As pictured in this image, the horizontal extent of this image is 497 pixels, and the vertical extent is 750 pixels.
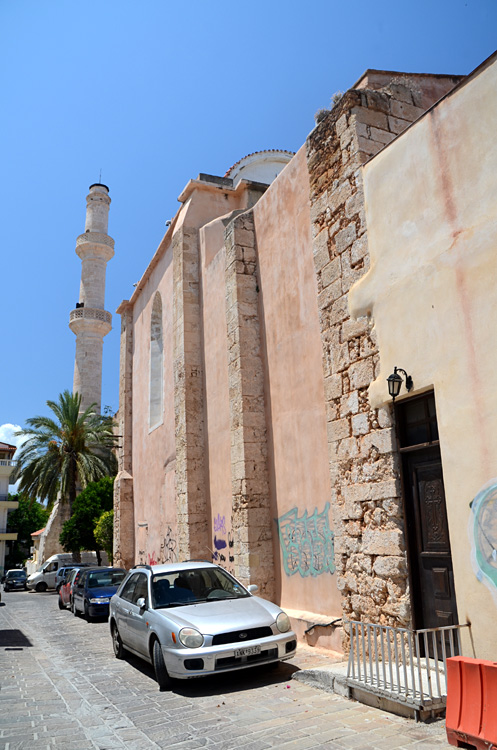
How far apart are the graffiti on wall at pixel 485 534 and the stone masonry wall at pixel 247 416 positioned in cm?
551

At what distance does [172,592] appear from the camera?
7426mm

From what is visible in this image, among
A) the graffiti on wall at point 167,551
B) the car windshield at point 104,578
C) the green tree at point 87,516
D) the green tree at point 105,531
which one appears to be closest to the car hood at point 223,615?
the graffiti on wall at point 167,551

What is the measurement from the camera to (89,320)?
3784cm

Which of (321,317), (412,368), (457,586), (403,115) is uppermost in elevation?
(403,115)

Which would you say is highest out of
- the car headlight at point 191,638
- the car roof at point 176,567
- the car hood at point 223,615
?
the car roof at point 176,567

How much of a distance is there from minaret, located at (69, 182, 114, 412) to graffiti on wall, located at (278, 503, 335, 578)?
2794 centimetres

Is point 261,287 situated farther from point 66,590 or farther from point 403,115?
point 66,590

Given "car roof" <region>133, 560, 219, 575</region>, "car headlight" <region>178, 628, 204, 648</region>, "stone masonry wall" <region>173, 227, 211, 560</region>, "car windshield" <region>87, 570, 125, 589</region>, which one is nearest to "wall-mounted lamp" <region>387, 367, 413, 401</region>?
"car headlight" <region>178, 628, 204, 648</region>

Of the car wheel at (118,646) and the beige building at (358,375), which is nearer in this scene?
the beige building at (358,375)

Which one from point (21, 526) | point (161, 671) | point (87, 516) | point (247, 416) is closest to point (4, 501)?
point (21, 526)

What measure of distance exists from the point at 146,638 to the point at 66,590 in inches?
499

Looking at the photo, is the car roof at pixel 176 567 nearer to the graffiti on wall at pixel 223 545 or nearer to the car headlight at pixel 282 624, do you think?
the car headlight at pixel 282 624

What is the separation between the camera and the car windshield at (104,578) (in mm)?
15259

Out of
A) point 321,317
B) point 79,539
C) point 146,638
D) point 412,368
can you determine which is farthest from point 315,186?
point 79,539
